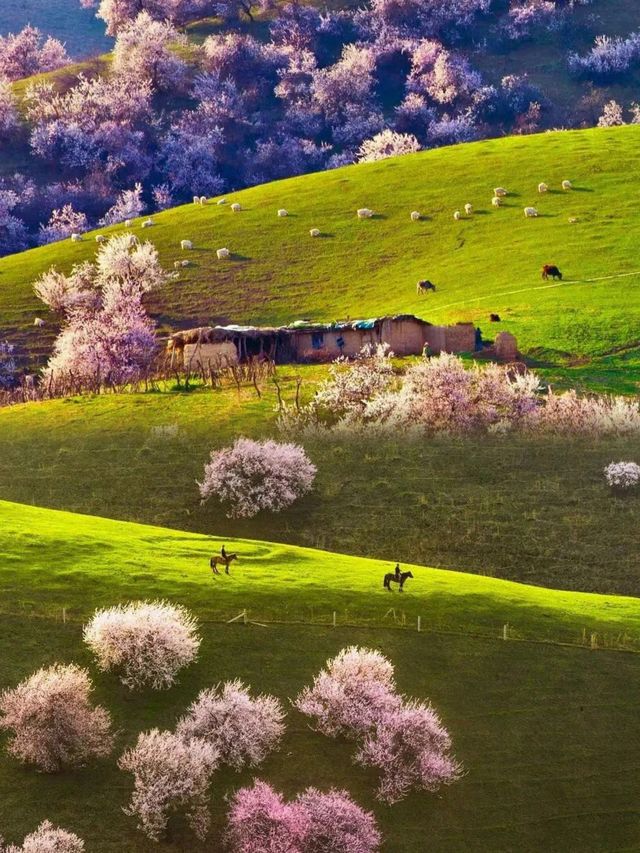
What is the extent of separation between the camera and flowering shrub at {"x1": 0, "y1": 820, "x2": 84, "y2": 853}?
2698 centimetres

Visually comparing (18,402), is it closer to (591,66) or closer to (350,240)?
(350,240)

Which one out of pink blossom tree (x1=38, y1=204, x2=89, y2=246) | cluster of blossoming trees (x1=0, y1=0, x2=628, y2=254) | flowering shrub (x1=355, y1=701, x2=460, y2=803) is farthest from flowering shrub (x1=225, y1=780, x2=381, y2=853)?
cluster of blossoming trees (x1=0, y1=0, x2=628, y2=254)

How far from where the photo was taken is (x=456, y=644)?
124 ft

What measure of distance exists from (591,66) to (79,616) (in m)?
149

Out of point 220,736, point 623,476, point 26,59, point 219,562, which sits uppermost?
point 26,59

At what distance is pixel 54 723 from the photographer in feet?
100

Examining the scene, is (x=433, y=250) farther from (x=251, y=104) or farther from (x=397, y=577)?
(x=251, y=104)

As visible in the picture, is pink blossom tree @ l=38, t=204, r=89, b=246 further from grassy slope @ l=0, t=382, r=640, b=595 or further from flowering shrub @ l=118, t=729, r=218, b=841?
flowering shrub @ l=118, t=729, r=218, b=841

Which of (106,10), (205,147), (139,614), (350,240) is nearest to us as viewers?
(139,614)

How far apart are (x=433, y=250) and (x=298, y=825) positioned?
8114cm

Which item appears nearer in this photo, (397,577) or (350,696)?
(350,696)

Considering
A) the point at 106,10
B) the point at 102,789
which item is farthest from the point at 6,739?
the point at 106,10

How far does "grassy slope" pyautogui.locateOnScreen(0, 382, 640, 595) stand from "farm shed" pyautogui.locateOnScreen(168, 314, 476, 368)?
1515 cm

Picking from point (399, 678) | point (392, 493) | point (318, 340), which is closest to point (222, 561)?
point (399, 678)
